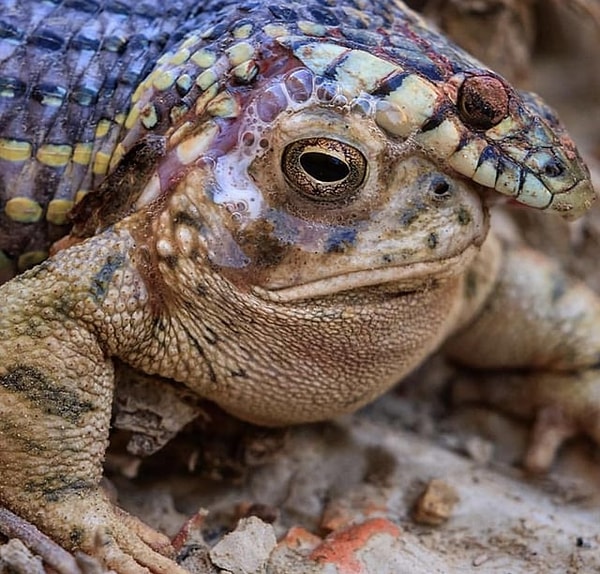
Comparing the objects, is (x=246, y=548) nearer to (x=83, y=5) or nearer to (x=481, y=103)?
(x=481, y=103)

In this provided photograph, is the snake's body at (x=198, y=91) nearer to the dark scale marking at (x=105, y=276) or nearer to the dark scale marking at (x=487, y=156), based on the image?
the dark scale marking at (x=487, y=156)

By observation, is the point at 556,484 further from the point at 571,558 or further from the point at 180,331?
the point at 180,331

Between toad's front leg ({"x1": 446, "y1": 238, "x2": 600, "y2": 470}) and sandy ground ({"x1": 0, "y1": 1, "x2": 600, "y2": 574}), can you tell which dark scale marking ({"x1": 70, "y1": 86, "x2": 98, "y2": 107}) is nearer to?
sandy ground ({"x1": 0, "y1": 1, "x2": 600, "y2": 574})

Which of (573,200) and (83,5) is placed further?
(83,5)

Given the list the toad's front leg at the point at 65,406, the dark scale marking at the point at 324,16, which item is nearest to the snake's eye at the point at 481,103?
the dark scale marking at the point at 324,16

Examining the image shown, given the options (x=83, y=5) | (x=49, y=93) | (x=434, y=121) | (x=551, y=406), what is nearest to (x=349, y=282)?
(x=434, y=121)

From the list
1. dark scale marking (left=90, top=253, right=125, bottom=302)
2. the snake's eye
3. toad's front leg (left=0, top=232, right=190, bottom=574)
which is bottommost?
toad's front leg (left=0, top=232, right=190, bottom=574)

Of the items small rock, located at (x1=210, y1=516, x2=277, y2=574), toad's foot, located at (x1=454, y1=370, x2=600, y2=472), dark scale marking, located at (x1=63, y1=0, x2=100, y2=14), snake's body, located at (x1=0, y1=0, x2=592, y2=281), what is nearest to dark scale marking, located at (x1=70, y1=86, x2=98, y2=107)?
snake's body, located at (x1=0, y1=0, x2=592, y2=281)

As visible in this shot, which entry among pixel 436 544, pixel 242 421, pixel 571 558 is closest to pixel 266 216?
pixel 242 421
